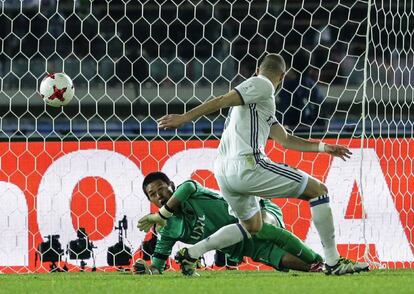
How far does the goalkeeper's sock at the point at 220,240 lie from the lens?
6.22 metres

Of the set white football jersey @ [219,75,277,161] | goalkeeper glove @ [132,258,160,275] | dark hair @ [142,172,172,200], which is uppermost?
white football jersey @ [219,75,277,161]

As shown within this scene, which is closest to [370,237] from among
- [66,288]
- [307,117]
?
[307,117]

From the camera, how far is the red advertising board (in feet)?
23.5

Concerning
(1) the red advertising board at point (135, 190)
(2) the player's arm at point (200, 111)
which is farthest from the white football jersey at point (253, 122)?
(1) the red advertising board at point (135, 190)

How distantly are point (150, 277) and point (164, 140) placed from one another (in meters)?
1.50

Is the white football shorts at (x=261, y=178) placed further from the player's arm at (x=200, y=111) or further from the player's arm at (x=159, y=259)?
the player's arm at (x=159, y=259)

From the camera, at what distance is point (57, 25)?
10250 mm

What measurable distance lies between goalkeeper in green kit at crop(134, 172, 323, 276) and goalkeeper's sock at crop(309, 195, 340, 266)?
0.43m

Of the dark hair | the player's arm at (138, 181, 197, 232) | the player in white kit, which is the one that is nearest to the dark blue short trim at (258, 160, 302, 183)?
the player in white kit

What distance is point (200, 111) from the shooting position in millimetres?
5633

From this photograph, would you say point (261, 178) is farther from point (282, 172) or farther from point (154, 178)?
point (154, 178)

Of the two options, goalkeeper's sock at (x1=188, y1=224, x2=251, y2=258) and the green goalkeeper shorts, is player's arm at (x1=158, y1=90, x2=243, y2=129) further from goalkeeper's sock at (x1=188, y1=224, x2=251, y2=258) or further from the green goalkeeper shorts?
the green goalkeeper shorts

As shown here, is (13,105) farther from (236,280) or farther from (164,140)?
(236,280)

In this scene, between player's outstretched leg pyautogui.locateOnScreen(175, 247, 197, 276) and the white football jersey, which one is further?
player's outstretched leg pyautogui.locateOnScreen(175, 247, 197, 276)
